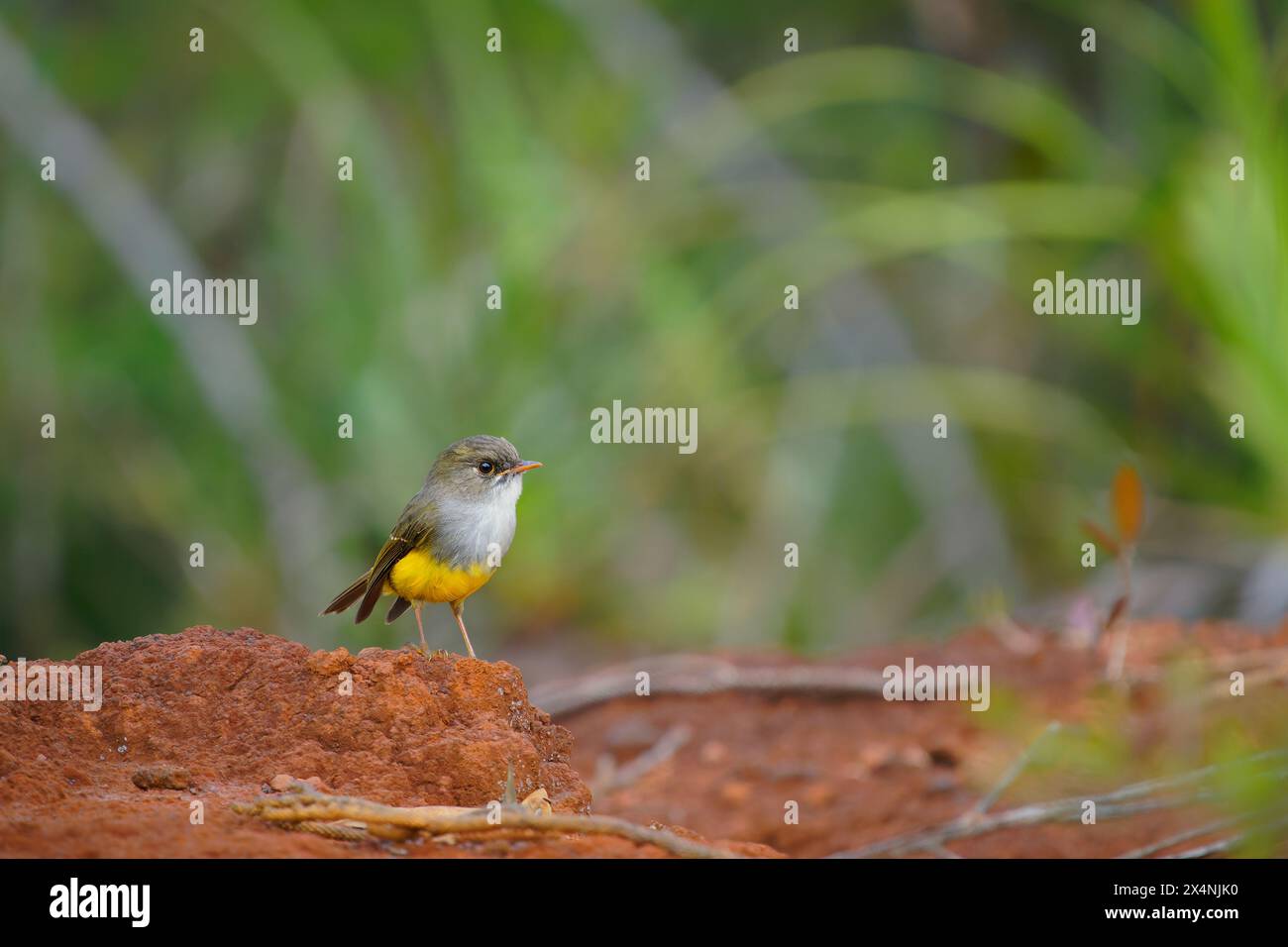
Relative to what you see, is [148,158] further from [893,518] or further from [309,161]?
[893,518]

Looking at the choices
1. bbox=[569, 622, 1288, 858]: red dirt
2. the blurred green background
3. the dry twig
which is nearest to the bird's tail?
bbox=[569, 622, 1288, 858]: red dirt

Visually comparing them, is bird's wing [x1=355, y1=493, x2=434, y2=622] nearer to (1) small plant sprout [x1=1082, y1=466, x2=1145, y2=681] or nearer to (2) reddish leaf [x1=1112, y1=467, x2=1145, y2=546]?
(1) small plant sprout [x1=1082, y1=466, x2=1145, y2=681]

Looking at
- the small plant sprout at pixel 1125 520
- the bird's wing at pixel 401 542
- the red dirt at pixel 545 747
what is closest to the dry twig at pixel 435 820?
the red dirt at pixel 545 747

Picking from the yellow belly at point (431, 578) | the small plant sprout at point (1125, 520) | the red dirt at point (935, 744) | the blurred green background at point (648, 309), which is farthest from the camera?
the blurred green background at point (648, 309)

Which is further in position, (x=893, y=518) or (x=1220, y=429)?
(x=893, y=518)

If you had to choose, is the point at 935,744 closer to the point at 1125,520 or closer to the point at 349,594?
the point at 1125,520

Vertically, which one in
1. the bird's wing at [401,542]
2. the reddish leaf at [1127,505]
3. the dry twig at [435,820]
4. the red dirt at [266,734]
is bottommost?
the dry twig at [435,820]

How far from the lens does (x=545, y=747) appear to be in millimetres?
2721

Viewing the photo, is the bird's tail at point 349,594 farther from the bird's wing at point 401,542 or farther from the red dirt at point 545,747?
the red dirt at point 545,747

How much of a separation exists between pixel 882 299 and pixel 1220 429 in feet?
9.35

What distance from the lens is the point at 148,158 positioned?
32.2 ft

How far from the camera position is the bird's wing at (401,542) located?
3131 millimetres

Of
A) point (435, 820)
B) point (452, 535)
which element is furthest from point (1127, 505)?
point (435, 820)
